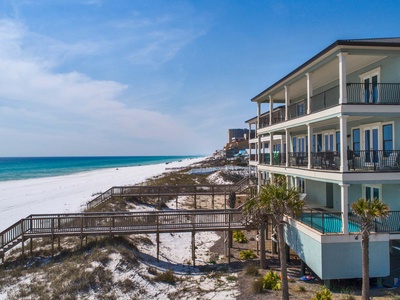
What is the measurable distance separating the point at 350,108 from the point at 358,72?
4256 millimetres

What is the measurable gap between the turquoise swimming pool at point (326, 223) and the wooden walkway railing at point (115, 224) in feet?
14.6

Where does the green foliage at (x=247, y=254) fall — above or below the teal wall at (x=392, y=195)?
below

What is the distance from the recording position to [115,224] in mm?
17641

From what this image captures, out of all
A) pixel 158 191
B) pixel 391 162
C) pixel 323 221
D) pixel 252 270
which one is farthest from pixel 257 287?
pixel 158 191

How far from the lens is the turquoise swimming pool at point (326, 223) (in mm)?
12808

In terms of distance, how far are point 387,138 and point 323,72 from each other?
4.86m

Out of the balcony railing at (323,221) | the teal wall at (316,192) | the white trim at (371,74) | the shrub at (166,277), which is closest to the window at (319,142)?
the teal wall at (316,192)

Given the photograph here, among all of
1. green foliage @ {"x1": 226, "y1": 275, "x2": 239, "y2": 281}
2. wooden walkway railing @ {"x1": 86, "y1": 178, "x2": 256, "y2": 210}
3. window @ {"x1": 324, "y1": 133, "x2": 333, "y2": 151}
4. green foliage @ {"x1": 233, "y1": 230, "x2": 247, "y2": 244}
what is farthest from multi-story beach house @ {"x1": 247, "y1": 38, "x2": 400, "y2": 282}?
wooden walkway railing @ {"x1": 86, "y1": 178, "x2": 256, "y2": 210}

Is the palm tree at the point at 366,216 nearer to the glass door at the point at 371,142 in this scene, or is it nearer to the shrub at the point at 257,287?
the shrub at the point at 257,287

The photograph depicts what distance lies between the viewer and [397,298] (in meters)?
10.9

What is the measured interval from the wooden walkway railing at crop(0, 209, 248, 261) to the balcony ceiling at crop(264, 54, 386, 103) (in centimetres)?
888

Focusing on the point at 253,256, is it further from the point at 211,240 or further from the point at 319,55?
the point at 319,55

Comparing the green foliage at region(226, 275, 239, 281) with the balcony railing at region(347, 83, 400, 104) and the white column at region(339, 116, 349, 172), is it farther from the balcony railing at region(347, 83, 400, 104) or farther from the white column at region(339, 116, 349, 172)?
the balcony railing at region(347, 83, 400, 104)

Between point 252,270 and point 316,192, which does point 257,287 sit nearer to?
point 252,270
